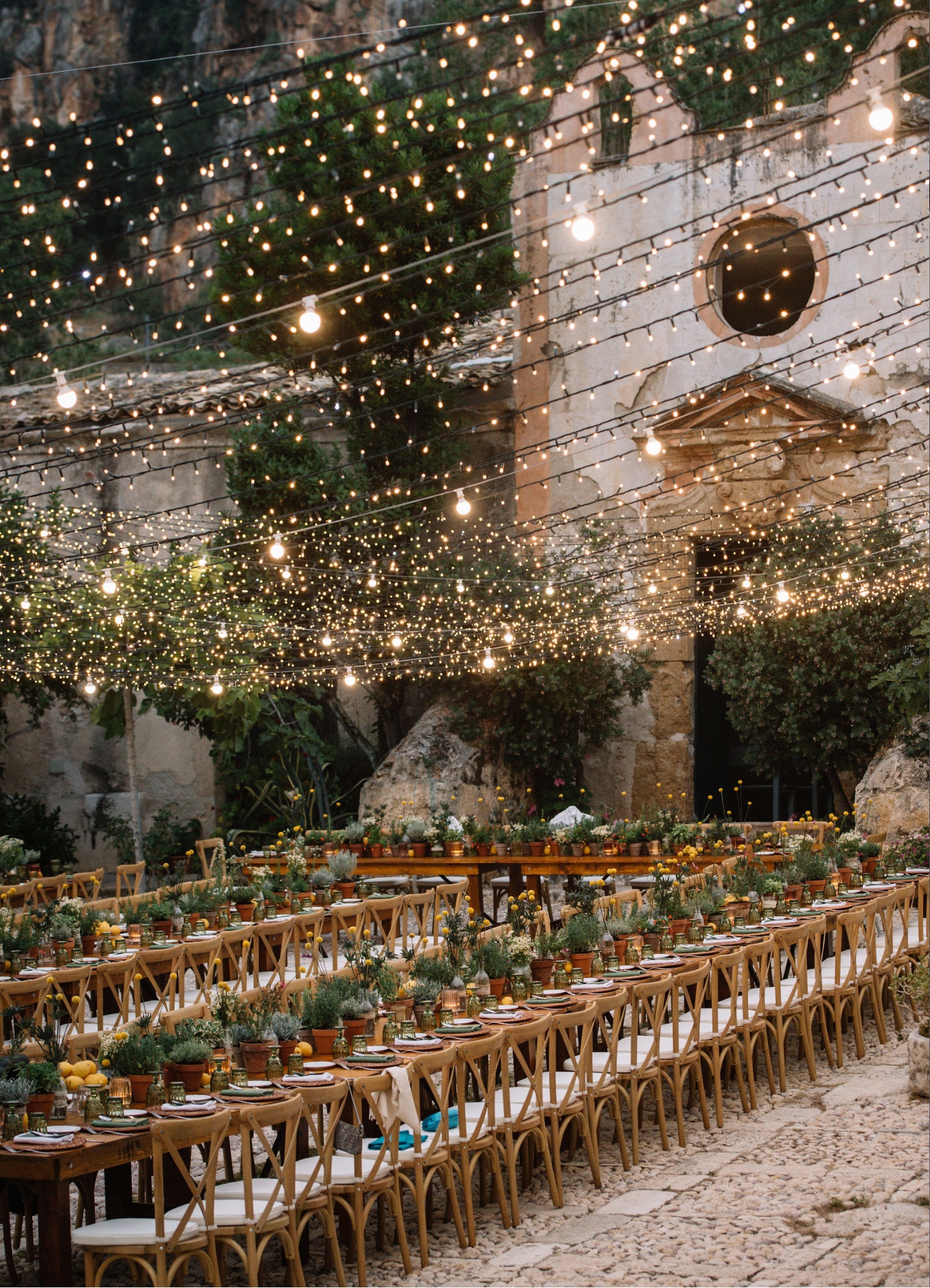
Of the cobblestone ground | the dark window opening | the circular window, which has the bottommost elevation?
the cobblestone ground

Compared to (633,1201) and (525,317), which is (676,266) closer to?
(525,317)

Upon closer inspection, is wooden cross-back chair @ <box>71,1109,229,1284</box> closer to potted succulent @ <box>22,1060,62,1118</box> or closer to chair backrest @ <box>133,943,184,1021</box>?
potted succulent @ <box>22,1060,62,1118</box>

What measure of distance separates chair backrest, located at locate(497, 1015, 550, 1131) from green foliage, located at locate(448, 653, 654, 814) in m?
10.0

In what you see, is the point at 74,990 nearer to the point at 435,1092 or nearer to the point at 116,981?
the point at 116,981

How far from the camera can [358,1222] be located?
16.6 feet

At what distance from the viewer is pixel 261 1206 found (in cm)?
493

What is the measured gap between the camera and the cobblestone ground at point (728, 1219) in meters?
5.08

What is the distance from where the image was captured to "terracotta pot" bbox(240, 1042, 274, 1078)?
5566 mm

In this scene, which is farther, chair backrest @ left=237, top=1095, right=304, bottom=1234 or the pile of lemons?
the pile of lemons

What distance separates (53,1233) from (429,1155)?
1.34 m

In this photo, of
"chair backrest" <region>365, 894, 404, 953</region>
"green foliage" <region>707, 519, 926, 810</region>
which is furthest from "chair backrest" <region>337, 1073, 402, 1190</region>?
"green foliage" <region>707, 519, 926, 810</region>

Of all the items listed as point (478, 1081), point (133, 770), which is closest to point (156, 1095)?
point (478, 1081)

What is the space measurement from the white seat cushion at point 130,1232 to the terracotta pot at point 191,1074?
558 mm

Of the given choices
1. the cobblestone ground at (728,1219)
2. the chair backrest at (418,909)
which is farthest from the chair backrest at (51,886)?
the cobblestone ground at (728,1219)
